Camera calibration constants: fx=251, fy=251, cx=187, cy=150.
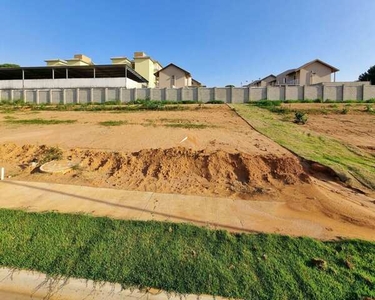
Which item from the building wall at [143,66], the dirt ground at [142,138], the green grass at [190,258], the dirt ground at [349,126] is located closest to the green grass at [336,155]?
the dirt ground at [142,138]

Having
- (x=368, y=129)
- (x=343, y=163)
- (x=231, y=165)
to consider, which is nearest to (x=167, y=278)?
(x=231, y=165)

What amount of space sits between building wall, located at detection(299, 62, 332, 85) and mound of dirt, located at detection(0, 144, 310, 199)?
40.2 meters

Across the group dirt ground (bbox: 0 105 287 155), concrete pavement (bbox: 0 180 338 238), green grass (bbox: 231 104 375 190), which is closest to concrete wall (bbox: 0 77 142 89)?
dirt ground (bbox: 0 105 287 155)

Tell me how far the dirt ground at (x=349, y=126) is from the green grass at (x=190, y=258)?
7.73m

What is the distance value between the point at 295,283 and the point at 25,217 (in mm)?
3993

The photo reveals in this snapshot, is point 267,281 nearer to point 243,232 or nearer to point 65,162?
point 243,232

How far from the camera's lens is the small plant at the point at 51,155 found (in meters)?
7.29

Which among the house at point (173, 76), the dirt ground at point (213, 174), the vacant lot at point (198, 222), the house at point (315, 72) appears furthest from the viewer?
the house at point (173, 76)

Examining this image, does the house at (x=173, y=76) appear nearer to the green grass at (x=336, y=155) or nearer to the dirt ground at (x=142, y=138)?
the dirt ground at (x=142, y=138)

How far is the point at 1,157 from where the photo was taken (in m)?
7.81

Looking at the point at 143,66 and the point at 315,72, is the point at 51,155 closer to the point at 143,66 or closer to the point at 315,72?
the point at 143,66

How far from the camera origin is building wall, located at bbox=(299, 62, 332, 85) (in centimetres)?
4056

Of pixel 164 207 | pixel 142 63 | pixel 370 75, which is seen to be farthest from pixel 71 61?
pixel 370 75

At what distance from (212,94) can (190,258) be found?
25.9 m
